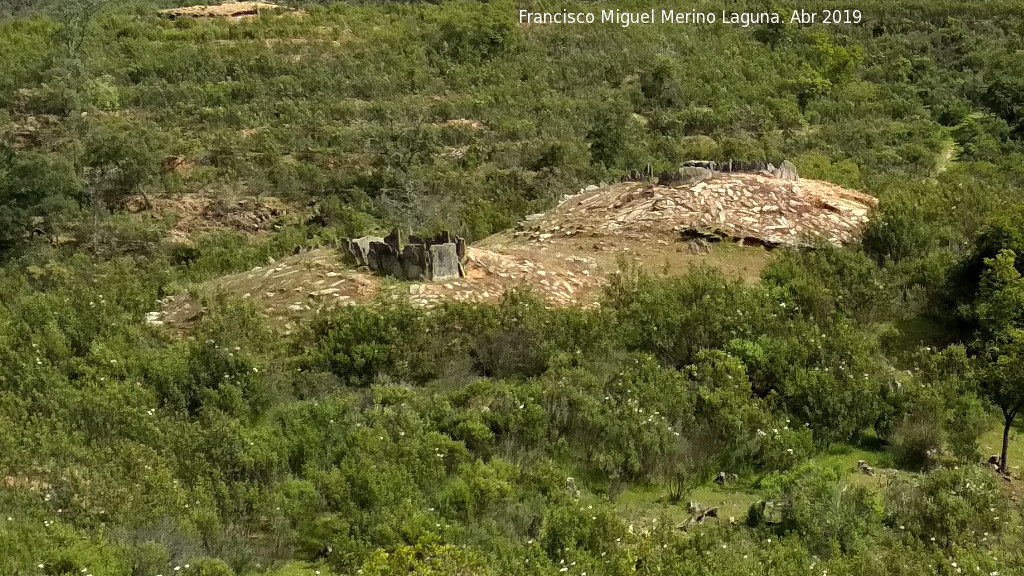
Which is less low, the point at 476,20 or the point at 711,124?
the point at 476,20

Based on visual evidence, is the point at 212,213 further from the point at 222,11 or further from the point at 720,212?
the point at 222,11

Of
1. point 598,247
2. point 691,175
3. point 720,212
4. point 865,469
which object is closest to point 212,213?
point 598,247

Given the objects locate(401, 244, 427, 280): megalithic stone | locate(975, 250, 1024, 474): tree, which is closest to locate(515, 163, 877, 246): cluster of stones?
locate(975, 250, 1024, 474): tree

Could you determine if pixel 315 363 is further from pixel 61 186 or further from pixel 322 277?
pixel 61 186

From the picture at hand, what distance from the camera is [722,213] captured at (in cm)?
1037

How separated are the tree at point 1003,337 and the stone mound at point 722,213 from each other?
2495 mm

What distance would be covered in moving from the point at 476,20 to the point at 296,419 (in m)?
20.9

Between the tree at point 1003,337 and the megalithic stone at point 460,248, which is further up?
the megalithic stone at point 460,248

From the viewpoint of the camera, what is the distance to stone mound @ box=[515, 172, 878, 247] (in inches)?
397

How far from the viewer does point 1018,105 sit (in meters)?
19.9

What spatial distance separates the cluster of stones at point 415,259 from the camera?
26.8ft

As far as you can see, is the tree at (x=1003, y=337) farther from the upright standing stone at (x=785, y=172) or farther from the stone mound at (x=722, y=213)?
the upright standing stone at (x=785, y=172)

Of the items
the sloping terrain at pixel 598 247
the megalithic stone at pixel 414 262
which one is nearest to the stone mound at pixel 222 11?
the sloping terrain at pixel 598 247

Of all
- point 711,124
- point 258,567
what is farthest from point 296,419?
point 711,124
